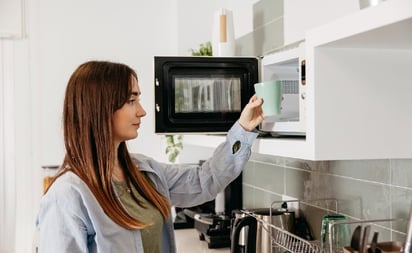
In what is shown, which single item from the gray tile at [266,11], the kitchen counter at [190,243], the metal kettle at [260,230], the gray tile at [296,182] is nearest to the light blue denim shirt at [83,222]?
the metal kettle at [260,230]

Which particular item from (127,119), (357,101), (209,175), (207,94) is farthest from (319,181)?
(127,119)

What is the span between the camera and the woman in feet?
4.19

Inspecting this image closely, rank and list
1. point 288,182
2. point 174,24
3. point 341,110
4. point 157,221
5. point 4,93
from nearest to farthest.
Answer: point 341,110, point 157,221, point 288,182, point 4,93, point 174,24

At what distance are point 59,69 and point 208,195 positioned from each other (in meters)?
1.62

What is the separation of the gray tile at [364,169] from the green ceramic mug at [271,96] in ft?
1.04

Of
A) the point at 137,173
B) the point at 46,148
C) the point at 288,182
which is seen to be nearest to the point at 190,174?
the point at 137,173

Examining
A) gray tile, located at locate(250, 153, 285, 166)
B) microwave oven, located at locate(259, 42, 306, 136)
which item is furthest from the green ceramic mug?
gray tile, located at locate(250, 153, 285, 166)

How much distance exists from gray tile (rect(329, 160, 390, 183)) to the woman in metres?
0.30

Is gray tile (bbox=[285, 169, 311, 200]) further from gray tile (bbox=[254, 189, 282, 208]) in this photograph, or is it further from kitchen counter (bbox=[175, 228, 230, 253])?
kitchen counter (bbox=[175, 228, 230, 253])

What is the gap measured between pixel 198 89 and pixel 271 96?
37 centimetres

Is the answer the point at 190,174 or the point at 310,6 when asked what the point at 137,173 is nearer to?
the point at 190,174

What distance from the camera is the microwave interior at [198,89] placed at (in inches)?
61.7

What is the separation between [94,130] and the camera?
135 cm

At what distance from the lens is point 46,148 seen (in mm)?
2906
